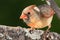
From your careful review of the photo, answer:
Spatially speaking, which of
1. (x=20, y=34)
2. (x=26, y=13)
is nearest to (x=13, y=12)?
(x=20, y=34)

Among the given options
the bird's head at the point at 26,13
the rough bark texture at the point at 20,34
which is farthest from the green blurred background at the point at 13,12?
the bird's head at the point at 26,13

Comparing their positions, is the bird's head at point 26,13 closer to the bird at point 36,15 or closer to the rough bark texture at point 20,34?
the bird at point 36,15

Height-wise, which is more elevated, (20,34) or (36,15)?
(36,15)

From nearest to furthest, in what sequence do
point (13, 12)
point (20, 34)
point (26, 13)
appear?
1. point (26, 13)
2. point (20, 34)
3. point (13, 12)

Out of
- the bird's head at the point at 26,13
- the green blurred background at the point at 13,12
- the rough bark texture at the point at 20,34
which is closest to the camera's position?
the bird's head at the point at 26,13

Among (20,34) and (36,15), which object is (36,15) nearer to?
(36,15)

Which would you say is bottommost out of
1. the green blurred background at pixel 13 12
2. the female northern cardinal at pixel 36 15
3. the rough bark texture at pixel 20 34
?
the green blurred background at pixel 13 12

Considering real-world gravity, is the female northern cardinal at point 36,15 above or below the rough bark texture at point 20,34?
above

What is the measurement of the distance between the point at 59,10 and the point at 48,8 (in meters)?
0.17

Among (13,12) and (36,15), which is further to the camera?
(13,12)

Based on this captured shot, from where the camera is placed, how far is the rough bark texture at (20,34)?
42.9 inches

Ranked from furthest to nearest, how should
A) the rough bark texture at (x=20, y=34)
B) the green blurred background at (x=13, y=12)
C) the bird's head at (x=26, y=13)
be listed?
the green blurred background at (x=13, y=12), the rough bark texture at (x=20, y=34), the bird's head at (x=26, y=13)

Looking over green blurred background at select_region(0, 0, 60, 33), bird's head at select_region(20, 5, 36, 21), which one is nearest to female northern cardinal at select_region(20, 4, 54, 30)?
bird's head at select_region(20, 5, 36, 21)

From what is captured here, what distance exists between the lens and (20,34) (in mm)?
1108
